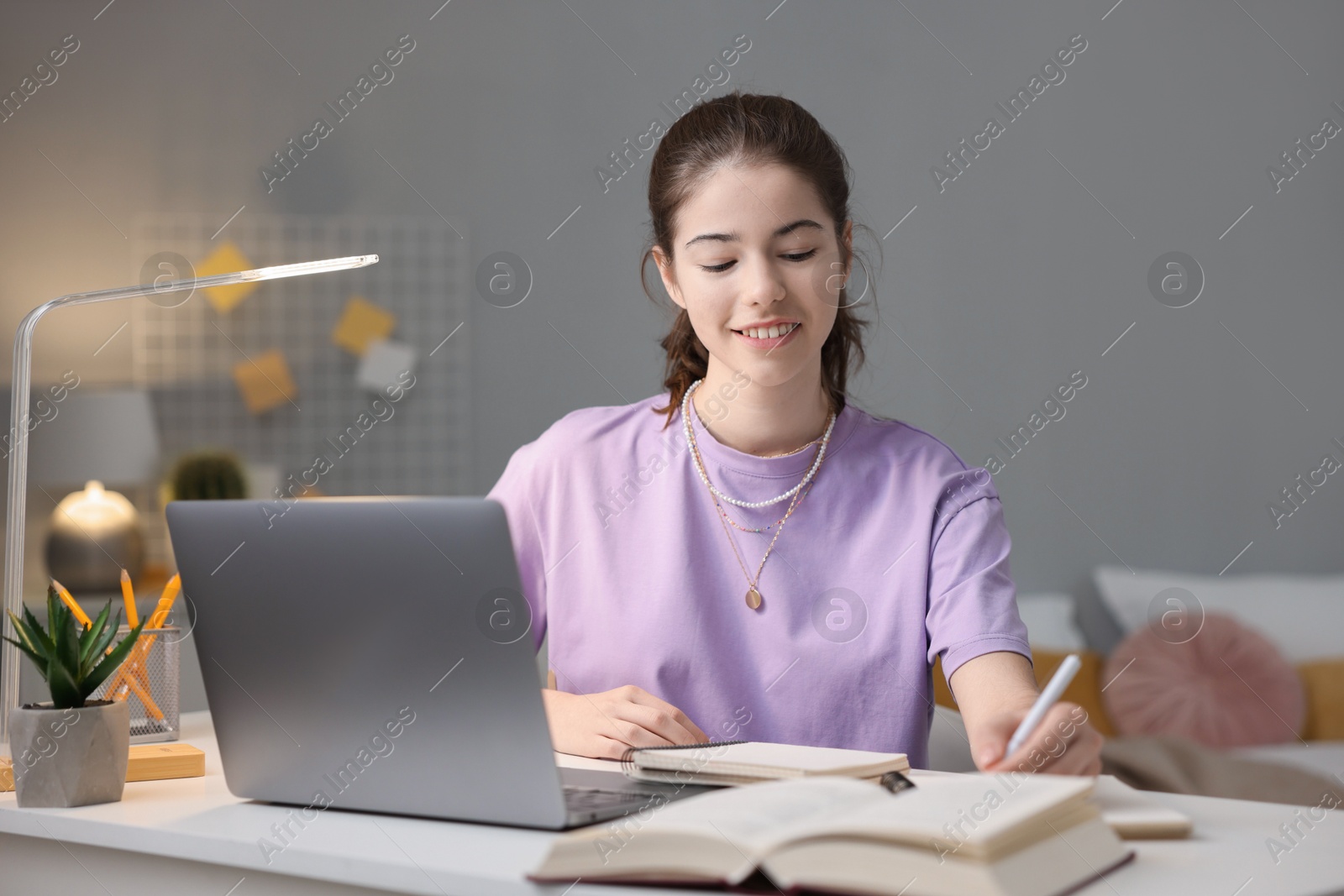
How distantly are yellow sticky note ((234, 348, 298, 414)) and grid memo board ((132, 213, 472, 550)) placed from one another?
0.05 ft

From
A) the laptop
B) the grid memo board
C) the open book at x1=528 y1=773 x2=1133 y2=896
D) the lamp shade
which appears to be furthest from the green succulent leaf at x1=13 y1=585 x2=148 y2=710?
the grid memo board

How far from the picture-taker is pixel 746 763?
0.79m

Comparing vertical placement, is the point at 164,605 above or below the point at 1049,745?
above

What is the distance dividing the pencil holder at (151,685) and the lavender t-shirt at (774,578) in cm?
35

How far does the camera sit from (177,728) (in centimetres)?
114

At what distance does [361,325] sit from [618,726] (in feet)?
6.09

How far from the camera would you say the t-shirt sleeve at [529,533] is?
4.32 feet

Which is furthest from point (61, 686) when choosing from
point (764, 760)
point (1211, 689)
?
point (1211, 689)

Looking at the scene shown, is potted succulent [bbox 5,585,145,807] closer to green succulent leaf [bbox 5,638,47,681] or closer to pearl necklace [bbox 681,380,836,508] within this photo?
green succulent leaf [bbox 5,638,47,681]

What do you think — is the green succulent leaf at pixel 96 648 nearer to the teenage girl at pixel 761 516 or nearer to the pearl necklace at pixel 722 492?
the teenage girl at pixel 761 516

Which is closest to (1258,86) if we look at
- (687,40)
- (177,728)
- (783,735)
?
(687,40)

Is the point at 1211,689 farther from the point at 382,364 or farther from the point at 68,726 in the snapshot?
the point at 68,726

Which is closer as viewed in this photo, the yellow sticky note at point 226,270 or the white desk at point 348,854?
the white desk at point 348,854

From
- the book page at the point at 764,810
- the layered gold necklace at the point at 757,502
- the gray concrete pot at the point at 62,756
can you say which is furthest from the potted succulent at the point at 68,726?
the layered gold necklace at the point at 757,502
